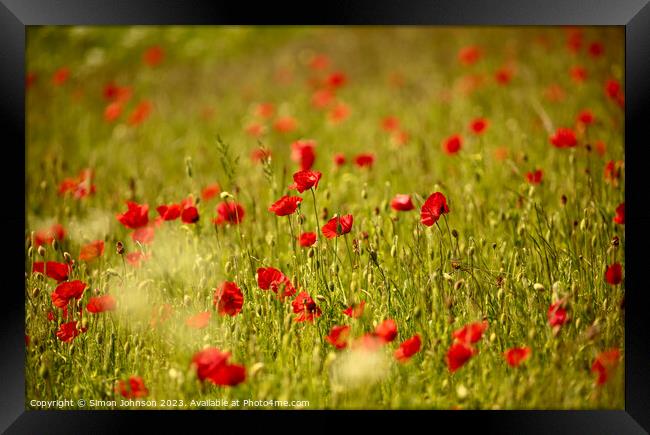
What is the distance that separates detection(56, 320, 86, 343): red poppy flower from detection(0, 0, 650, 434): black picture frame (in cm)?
12

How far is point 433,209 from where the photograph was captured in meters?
2.23

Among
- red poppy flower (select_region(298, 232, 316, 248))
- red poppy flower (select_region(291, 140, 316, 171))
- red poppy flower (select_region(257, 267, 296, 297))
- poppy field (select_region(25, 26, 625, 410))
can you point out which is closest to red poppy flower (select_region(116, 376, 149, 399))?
poppy field (select_region(25, 26, 625, 410))

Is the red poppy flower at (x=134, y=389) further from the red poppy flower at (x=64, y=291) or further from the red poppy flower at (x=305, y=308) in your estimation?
the red poppy flower at (x=305, y=308)

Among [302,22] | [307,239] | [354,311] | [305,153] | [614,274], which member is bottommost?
[354,311]

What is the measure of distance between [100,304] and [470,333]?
117 centimetres

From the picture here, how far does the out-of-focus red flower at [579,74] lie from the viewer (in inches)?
155

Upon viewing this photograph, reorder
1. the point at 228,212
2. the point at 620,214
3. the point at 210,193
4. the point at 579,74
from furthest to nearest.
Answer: the point at 579,74 < the point at 210,193 < the point at 228,212 < the point at 620,214

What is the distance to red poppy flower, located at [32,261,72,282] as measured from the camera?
235 cm

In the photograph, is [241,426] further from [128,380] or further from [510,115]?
[510,115]

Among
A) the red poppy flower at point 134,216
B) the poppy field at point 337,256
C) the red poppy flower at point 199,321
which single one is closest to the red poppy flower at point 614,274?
the poppy field at point 337,256

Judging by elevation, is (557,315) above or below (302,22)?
below

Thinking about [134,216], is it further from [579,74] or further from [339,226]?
[579,74]

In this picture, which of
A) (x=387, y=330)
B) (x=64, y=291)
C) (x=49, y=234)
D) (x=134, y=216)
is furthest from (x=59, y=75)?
(x=387, y=330)

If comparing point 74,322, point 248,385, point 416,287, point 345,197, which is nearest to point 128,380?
point 74,322
